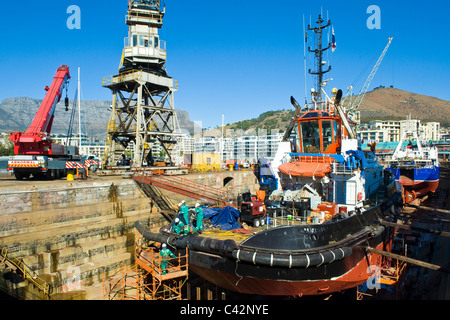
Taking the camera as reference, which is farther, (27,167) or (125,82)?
(125,82)

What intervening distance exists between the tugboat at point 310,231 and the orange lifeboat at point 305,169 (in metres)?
0.04

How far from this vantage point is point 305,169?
13109 millimetres

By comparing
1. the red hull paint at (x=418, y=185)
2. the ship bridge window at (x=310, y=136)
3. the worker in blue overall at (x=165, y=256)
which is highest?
the ship bridge window at (x=310, y=136)

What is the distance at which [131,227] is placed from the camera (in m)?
15.0

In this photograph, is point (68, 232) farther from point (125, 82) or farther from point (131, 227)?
point (125, 82)

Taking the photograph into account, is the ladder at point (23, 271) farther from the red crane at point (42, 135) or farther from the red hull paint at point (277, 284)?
the red crane at point (42, 135)

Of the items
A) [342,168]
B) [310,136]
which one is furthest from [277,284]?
[310,136]

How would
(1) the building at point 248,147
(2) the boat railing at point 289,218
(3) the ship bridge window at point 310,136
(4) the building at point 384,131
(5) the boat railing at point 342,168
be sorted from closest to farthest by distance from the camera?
(2) the boat railing at point 289,218 → (5) the boat railing at point 342,168 → (3) the ship bridge window at point 310,136 → (1) the building at point 248,147 → (4) the building at point 384,131

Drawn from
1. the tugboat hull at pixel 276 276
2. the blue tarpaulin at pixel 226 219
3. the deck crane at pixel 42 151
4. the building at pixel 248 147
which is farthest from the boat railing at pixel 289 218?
the building at pixel 248 147

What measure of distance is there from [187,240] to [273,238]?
2.92 m

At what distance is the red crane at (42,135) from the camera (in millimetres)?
16388

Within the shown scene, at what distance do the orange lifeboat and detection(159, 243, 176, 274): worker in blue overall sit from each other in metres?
6.51
